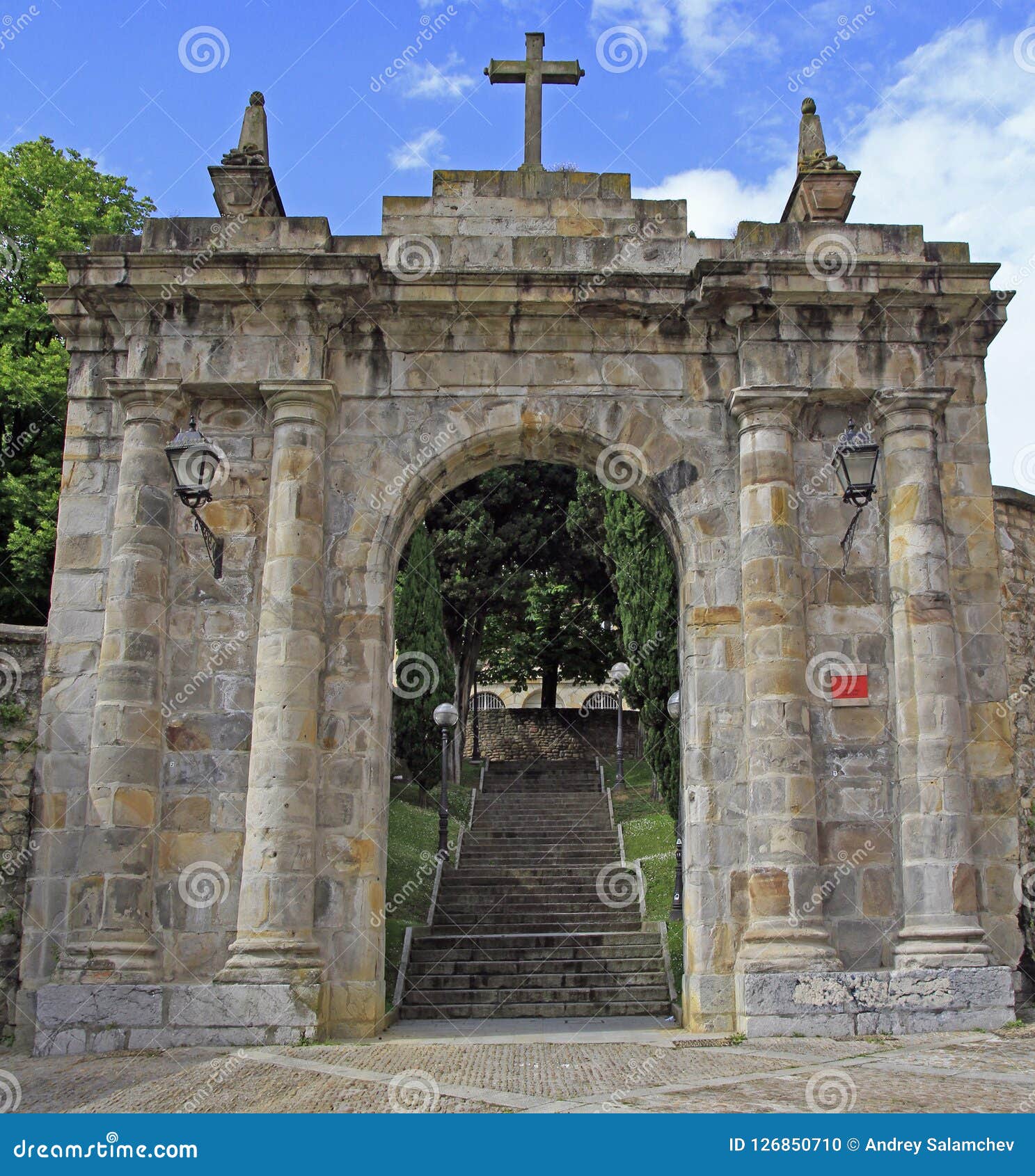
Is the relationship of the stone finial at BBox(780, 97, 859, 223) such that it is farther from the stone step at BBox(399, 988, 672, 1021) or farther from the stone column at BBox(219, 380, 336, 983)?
the stone step at BBox(399, 988, 672, 1021)

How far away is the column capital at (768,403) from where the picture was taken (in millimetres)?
10500

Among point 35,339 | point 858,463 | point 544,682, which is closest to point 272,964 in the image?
point 858,463

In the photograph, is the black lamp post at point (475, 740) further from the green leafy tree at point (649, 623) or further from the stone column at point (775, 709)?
the stone column at point (775, 709)

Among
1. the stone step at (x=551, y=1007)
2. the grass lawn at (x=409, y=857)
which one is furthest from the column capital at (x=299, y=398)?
the stone step at (x=551, y=1007)

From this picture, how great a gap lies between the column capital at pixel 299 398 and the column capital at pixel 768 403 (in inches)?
136

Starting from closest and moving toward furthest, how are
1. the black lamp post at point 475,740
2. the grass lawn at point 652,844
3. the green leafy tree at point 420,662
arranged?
the grass lawn at point 652,844, the green leafy tree at point 420,662, the black lamp post at point 475,740

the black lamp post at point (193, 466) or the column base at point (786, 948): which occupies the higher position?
the black lamp post at point (193, 466)

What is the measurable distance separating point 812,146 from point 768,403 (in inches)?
107

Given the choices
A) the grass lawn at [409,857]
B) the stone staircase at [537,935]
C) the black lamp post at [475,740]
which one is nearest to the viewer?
the stone staircase at [537,935]

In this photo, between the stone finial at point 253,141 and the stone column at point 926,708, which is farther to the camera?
the stone finial at point 253,141

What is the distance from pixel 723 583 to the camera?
10523 mm

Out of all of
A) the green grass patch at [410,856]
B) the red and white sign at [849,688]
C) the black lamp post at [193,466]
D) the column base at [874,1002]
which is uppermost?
the black lamp post at [193,466]

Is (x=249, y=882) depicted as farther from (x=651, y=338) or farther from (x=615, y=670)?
(x=615, y=670)

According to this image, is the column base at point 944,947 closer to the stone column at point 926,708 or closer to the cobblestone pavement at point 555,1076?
the stone column at point 926,708
